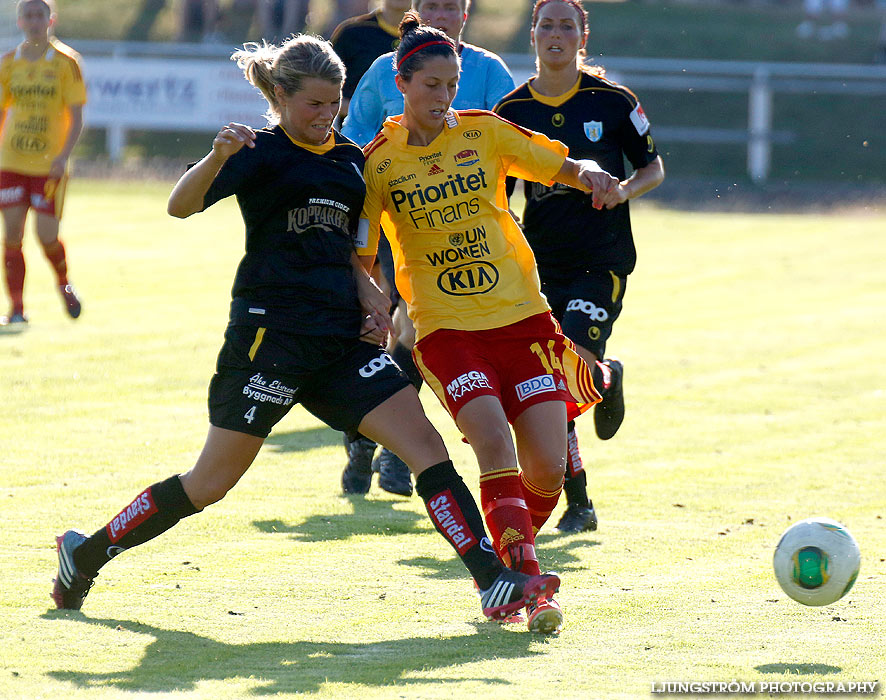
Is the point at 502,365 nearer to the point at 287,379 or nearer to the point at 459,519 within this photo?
the point at 459,519

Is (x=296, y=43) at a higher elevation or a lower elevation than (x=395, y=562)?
higher

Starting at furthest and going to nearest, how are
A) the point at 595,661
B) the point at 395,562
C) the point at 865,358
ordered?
the point at 865,358, the point at 395,562, the point at 595,661

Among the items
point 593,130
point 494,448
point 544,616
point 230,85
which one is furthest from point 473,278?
point 230,85

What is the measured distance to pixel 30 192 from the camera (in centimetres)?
1240

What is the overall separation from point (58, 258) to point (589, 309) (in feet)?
22.6

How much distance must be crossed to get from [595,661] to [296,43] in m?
2.30

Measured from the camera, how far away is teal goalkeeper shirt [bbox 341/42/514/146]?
7480 mm

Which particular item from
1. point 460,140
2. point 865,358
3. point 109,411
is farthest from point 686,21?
point 460,140

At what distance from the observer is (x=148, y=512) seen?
516 cm

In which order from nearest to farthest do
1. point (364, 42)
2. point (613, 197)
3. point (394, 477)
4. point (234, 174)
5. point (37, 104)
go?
point (234, 174) < point (613, 197) < point (394, 477) < point (364, 42) < point (37, 104)

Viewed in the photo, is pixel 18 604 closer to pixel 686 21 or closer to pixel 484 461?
pixel 484 461

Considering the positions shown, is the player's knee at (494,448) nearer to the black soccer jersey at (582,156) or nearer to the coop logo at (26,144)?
the black soccer jersey at (582,156)

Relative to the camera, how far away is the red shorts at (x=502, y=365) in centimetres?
538

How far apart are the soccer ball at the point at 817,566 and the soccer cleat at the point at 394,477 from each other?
2475 millimetres
